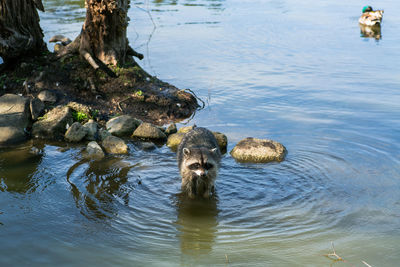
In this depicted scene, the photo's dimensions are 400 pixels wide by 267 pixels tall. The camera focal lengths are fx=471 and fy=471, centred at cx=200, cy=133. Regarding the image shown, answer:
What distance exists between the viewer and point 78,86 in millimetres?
9039

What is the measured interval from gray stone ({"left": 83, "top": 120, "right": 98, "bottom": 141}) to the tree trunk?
2464 mm

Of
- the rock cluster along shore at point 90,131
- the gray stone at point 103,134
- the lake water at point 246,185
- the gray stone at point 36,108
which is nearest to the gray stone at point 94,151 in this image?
the rock cluster along shore at point 90,131

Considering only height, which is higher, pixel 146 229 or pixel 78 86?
pixel 78 86

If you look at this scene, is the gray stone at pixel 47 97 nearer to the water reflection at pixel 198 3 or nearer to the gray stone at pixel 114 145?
the gray stone at pixel 114 145

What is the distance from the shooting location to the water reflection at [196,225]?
4.73 meters

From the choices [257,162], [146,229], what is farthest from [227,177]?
[146,229]

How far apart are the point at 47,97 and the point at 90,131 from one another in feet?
4.74

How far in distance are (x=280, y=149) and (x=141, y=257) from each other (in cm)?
332

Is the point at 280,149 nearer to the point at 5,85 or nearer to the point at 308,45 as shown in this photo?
the point at 5,85

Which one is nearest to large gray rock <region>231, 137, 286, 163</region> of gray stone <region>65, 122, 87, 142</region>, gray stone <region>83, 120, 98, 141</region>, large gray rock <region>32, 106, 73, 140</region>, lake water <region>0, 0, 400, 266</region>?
lake water <region>0, 0, 400, 266</region>

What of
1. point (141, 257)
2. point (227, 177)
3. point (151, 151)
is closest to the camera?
point (141, 257)

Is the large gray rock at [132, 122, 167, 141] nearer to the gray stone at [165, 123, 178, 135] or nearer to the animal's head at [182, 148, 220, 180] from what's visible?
the gray stone at [165, 123, 178, 135]

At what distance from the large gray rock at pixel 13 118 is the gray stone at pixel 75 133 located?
0.75 metres

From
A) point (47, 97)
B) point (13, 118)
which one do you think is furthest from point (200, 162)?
point (47, 97)
